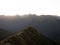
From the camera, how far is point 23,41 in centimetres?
4700

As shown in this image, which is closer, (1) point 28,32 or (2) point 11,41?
(2) point 11,41

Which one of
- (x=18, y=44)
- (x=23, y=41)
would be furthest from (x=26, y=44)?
(x=18, y=44)

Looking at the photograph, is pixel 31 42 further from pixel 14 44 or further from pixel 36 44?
pixel 14 44

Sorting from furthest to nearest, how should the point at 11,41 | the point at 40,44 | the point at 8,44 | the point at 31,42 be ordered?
the point at 40,44
the point at 31,42
the point at 11,41
the point at 8,44

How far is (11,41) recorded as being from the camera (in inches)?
1704

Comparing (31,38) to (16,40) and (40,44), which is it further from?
(16,40)

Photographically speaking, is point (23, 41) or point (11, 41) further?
point (23, 41)

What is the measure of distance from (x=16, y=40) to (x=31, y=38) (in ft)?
29.4

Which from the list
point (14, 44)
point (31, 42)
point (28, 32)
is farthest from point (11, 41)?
point (28, 32)

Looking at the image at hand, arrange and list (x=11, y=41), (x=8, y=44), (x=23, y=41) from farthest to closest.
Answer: (x=23, y=41) → (x=11, y=41) → (x=8, y=44)

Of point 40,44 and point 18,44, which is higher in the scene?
point 18,44

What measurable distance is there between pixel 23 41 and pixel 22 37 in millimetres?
2388

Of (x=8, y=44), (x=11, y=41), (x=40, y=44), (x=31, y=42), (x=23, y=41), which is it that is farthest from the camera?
(x=40, y=44)

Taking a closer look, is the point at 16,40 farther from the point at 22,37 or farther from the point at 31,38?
the point at 31,38
